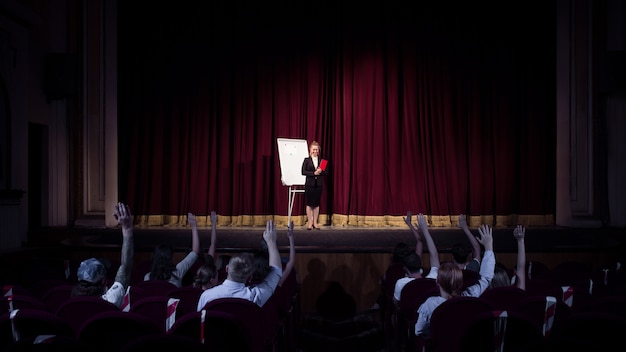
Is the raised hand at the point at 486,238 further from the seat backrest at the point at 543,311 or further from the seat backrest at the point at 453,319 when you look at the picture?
the seat backrest at the point at 453,319

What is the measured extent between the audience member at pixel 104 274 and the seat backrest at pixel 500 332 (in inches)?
72.4

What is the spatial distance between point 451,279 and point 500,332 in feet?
1.91

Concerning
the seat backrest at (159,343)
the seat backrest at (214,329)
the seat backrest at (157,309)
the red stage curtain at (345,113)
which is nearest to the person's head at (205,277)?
the seat backrest at (157,309)

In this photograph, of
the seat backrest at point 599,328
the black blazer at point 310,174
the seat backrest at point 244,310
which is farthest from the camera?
the black blazer at point 310,174

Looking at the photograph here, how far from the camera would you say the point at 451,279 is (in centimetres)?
302

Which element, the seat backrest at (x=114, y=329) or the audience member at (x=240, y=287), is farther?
the audience member at (x=240, y=287)

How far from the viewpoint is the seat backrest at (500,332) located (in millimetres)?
2434

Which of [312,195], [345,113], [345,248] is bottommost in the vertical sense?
[345,248]

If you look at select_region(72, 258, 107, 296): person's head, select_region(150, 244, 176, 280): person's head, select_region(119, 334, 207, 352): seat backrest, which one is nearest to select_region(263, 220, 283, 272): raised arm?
select_region(150, 244, 176, 280): person's head

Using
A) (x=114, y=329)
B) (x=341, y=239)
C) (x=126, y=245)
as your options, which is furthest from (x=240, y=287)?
(x=341, y=239)

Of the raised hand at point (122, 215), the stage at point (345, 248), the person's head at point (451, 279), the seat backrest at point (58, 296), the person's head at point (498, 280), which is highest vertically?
the raised hand at point (122, 215)

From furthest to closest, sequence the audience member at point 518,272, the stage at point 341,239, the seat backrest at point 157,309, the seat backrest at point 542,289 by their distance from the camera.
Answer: the stage at point 341,239 → the audience member at point 518,272 → the seat backrest at point 542,289 → the seat backrest at point 157,309

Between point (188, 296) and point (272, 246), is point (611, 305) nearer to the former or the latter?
point (272, 246)

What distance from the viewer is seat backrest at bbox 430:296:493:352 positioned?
2.72 meters
